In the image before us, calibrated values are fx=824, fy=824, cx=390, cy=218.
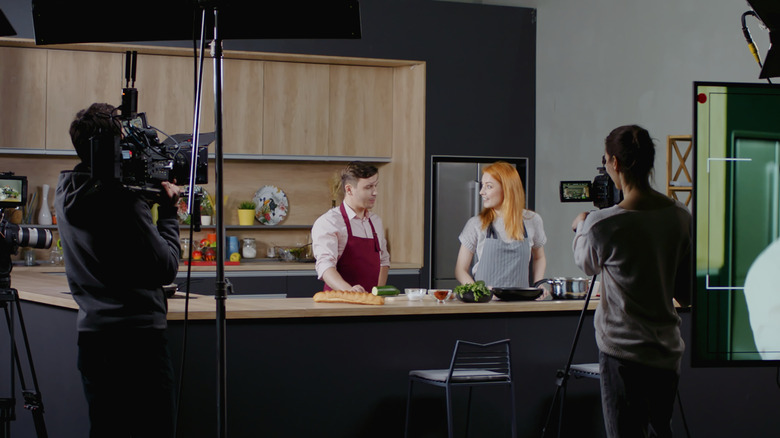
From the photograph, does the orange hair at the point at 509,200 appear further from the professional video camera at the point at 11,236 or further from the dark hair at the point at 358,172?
the professional video camera at the point at 11,236

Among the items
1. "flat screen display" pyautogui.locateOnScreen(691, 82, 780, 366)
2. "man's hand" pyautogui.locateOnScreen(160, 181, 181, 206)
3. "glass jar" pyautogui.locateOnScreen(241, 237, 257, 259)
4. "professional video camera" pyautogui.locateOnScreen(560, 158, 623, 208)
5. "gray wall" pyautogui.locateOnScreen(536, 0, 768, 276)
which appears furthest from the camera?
"glass jar" pyautogui.locateOnScreen(241, 237, 257, 259)

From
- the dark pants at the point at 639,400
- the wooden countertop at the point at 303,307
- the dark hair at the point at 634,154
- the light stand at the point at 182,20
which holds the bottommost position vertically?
the dark pants at the point at 639,400

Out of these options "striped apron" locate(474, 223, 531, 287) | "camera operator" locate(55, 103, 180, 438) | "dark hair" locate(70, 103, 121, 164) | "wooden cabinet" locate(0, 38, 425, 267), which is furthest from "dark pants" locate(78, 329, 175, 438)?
"wooden cabinet" locate(0, 38, 425, 267)

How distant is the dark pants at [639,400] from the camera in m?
2.32

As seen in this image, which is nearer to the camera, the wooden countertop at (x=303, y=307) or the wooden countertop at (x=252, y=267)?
the wooden countertop at (x=303, y=307)

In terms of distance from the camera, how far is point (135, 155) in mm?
2564

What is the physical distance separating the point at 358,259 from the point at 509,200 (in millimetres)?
835

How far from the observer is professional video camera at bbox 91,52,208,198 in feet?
7.80

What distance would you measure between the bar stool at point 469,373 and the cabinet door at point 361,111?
316cm

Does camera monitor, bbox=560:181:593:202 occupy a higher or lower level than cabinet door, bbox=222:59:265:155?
lower

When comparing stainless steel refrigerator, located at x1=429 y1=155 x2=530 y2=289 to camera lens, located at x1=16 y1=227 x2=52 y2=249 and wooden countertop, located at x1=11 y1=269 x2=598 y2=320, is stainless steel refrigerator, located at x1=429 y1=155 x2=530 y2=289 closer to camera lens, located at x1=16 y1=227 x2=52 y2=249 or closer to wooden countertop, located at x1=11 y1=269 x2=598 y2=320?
wooden countertop, located at x1=11 y1=269 x2=598 y2=320

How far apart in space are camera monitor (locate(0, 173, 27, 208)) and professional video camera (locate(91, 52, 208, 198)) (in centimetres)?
98

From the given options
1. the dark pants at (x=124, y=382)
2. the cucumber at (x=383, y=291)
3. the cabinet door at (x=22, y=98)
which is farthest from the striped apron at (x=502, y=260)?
the cabinet door at (x=22, y=98)

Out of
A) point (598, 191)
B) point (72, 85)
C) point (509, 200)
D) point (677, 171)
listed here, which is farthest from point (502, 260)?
point (72, 85)
